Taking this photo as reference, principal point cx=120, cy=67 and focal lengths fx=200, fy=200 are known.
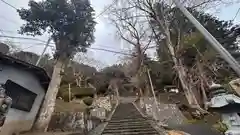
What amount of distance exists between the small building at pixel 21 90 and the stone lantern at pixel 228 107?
8.04 metres

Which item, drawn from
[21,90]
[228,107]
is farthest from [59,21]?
[228,107]

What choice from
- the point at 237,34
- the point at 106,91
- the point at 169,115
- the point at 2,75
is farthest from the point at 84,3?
the point at 106,91

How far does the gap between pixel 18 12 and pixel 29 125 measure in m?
7.53

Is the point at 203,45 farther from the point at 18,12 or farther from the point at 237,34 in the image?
the point at 18,12

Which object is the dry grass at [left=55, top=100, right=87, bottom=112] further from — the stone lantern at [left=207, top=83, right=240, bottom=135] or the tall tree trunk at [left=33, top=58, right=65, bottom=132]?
the stone lantern at [left=207, top=83, right=240, bottom=135]

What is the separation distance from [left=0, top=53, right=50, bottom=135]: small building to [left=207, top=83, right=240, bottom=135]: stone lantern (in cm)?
804

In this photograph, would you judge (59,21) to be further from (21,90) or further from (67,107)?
(67,107)

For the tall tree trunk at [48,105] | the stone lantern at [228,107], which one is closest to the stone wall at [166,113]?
the tall tree trunk at [48,105]

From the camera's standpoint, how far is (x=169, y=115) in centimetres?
1520

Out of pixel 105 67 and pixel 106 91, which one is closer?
pixel 106 91

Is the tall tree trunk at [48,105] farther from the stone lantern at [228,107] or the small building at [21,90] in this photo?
the stone lantern at [228,107]

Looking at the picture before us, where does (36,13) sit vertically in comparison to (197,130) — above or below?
above

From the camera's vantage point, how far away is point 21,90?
10.6m

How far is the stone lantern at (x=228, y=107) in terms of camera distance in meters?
4.31
